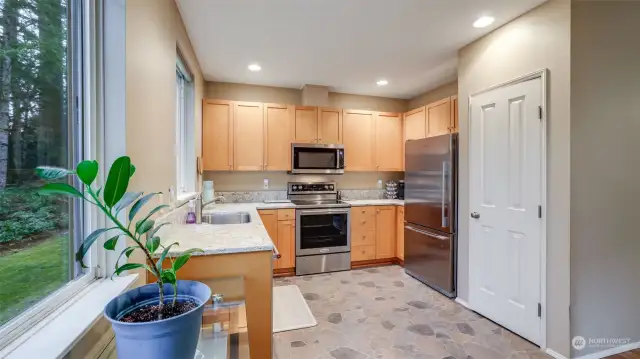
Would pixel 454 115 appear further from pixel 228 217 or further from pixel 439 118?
pixel 228 217

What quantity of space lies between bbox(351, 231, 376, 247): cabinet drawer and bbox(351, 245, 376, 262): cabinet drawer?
0.19 feet

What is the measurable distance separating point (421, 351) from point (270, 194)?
287 centimetres

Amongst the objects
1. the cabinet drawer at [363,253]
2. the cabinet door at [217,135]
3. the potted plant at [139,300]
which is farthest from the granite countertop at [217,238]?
the cabinet drawer at [363,253]

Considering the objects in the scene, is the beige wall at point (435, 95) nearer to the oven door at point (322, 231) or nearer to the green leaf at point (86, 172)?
the oven door at point (322, 231)

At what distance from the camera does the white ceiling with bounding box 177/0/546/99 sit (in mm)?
2193

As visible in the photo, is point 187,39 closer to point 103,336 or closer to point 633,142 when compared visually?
point 103,336

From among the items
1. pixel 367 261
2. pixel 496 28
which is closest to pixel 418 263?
pixel 367 261

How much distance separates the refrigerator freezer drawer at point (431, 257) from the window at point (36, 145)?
3.03 metres

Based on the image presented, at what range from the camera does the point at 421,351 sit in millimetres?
2105

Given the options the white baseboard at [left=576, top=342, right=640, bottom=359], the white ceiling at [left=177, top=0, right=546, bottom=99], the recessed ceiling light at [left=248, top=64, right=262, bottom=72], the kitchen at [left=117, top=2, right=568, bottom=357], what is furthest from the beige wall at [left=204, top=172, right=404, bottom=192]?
the white baseboard at [left=576, top=342, right=640, bottom=359]

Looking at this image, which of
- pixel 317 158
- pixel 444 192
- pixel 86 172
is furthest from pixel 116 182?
pixel 317 158

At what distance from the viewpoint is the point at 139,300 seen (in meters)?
0.89

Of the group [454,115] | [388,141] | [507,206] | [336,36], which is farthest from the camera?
[388,141]

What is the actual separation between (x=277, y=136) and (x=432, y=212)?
7.52 feet
